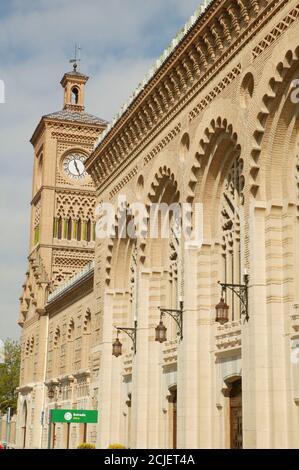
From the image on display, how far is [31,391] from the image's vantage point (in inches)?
1982

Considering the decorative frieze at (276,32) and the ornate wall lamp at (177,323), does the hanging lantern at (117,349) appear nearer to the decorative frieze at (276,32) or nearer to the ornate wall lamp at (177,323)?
the ornate wall lamp at (177,323)

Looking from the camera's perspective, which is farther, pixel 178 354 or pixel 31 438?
pixel 31 438

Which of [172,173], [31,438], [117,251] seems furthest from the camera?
[31,438]

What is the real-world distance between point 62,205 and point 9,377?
26.4 m

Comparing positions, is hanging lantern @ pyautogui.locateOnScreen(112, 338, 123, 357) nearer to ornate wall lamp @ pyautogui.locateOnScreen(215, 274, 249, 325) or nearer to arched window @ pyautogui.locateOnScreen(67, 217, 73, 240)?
ornate wall lamp @ pyautogui.locateOnScreen(215, 274, 249, 325)

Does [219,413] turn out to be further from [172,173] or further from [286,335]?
[172,173]

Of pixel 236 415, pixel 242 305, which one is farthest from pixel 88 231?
pixel 242 305

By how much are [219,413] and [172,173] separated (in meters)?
8.31

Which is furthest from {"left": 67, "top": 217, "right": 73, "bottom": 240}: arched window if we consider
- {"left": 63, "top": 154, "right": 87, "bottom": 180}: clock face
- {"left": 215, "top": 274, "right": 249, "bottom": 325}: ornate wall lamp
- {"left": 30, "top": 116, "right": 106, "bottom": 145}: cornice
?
{"left": 215, "top": 274, "right": 249, "bottom": 325}: ornate wall lamp

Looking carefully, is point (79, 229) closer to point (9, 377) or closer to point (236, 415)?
point (9, 377)

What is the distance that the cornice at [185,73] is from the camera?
66.0 ft

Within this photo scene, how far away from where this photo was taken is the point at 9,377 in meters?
73.2

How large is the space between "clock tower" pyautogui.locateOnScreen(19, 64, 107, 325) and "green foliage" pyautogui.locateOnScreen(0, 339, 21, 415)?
19540 millimetres

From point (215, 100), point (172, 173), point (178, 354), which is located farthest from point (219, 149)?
point (178, 354)
